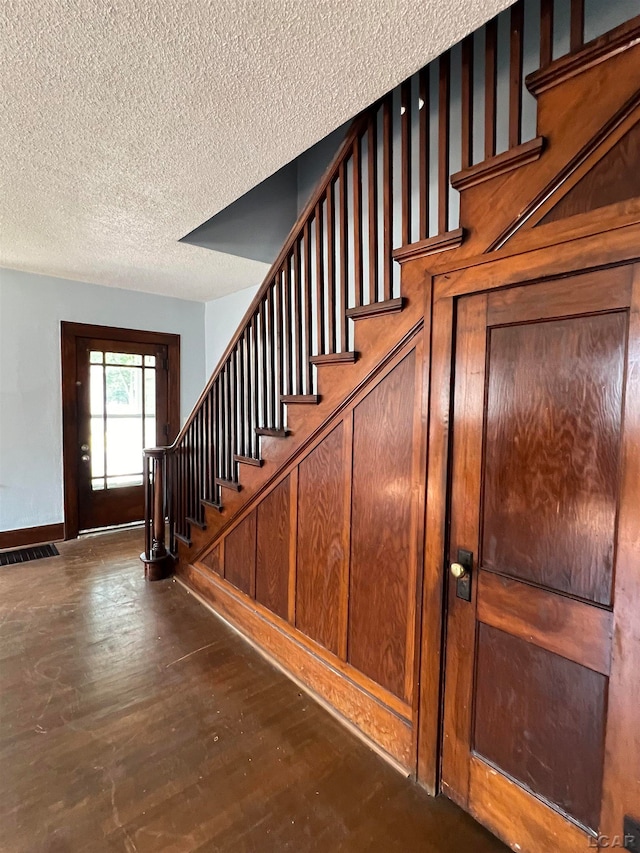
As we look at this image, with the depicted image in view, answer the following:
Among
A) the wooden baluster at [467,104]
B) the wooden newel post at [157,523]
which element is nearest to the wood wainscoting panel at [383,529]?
the wooden baluster at [467,104]

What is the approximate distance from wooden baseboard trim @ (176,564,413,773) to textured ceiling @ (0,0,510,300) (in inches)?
97.0

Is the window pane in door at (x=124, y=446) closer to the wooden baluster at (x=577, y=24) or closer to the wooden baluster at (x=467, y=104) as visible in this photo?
the wooden baluster at (x=467, y=104)

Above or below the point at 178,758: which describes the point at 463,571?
above

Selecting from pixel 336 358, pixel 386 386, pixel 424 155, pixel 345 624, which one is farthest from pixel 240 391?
pixel 424 155

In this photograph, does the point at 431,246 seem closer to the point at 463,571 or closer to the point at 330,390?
the point at 330,390

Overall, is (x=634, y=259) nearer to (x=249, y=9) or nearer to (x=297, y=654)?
(x=249, y=9)

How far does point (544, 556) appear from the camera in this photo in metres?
1.31

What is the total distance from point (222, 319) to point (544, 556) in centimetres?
433

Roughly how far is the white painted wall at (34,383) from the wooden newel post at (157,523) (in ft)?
4.55

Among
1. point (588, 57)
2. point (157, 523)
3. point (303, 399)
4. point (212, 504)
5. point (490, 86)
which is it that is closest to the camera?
point (588, 57)

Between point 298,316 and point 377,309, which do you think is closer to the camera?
point 377,309

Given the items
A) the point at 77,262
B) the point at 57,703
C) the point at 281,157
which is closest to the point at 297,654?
the point at 57,703

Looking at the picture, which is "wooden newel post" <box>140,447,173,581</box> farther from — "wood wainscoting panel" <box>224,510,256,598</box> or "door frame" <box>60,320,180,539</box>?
"door frame" <box>60,320,180,539</box>

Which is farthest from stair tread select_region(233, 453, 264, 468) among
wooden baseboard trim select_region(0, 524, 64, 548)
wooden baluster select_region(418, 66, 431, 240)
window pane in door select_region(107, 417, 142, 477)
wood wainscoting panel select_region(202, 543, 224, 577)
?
wooden baseboard trim select_region(0, 524, 64, 548)
